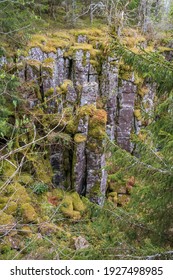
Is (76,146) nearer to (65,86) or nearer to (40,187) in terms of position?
(40,187)

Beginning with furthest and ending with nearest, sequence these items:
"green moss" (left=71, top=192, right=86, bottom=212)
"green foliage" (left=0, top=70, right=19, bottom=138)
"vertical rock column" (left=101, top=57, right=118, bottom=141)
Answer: "vertical rock column" (left=101, top=57, right=118, bottom=141) < "green moss" (left=71, top=192, right=86, bottom=212) < "green foliage" (left=0, top=70, right=19, bottom=138)

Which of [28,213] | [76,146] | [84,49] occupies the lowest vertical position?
[28,213]

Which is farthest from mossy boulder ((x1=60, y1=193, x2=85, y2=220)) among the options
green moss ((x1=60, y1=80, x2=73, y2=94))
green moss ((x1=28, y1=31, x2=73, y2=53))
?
green moss ((x1=28, y1=31, x2=73, y2=53))

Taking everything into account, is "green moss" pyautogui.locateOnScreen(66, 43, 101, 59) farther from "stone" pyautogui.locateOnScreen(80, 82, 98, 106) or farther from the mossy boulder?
the mossy boulder

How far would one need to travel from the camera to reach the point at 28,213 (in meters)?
6.51

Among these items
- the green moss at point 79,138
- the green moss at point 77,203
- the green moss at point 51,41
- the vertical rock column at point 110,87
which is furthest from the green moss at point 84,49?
the green moss at point 77,203

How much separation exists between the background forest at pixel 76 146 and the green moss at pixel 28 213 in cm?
3

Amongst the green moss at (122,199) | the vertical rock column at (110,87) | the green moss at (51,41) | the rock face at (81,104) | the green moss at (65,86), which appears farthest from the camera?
the vertical rock column at (110,87)

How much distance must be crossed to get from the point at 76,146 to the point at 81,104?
5.06 ft

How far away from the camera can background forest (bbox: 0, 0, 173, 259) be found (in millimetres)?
3570

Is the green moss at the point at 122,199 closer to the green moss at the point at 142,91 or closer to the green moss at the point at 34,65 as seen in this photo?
the green moss at the point at 142,91

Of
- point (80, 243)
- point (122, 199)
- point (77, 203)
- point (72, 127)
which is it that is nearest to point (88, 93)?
point (72, 127)

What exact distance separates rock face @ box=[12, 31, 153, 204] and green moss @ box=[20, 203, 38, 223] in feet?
6.69

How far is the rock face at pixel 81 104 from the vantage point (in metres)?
9.09
